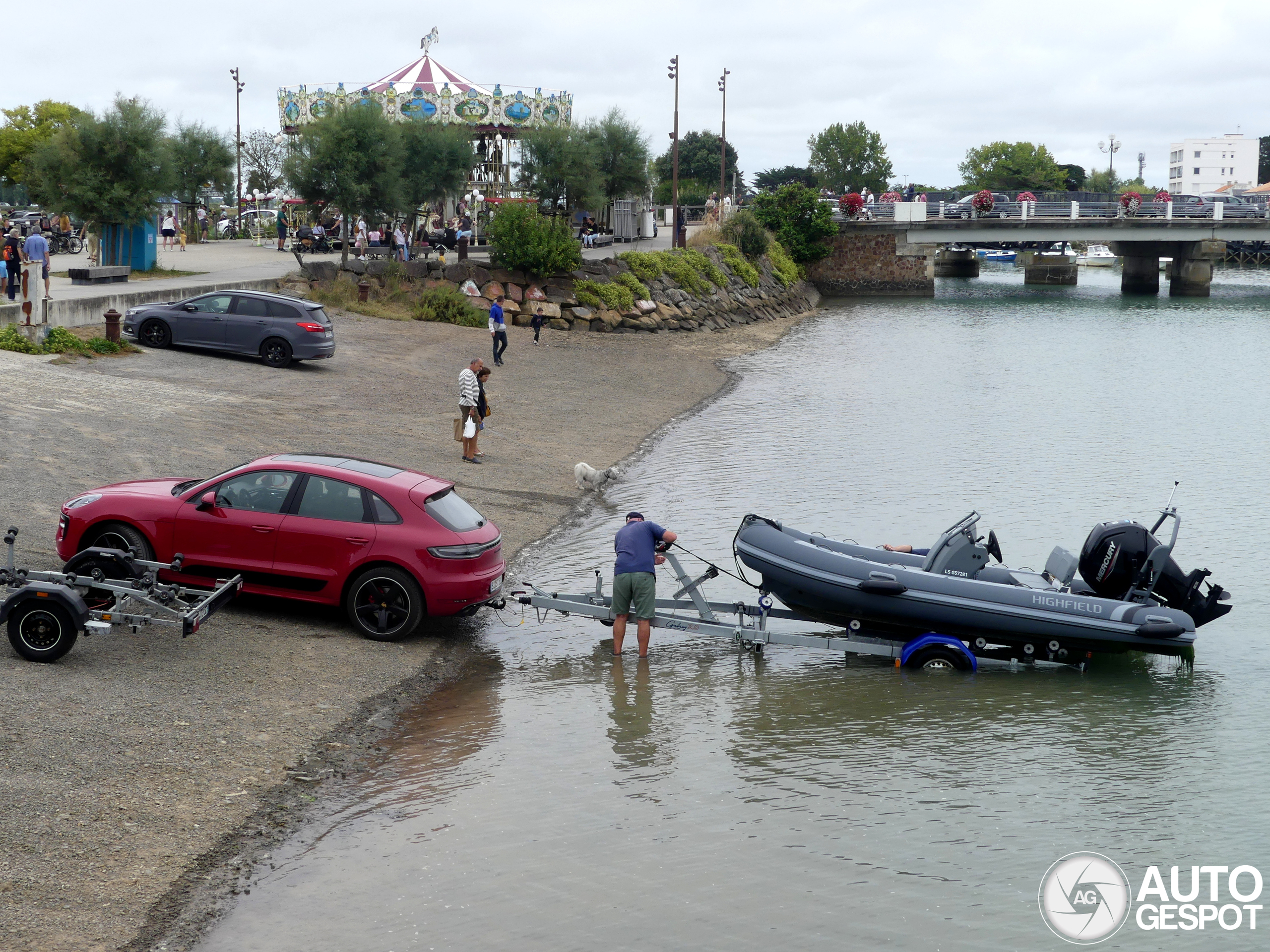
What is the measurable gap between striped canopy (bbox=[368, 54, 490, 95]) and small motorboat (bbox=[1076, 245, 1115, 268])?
278 ft

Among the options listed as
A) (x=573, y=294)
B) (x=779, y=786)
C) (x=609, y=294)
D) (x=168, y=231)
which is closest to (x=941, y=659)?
(x=779, y=786)

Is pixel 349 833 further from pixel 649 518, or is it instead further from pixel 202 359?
pixel 202 359

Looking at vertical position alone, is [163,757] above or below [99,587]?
below

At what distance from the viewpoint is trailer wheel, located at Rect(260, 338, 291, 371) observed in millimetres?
26703

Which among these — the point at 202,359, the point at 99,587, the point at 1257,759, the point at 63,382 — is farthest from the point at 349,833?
the point at 202,359

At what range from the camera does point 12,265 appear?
1091 inches

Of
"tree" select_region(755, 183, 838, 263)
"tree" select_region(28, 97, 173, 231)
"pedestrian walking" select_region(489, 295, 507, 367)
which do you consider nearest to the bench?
"tree" select_region(28, 97, 173, 231)

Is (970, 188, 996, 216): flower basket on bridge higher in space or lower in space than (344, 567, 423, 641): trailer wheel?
higher

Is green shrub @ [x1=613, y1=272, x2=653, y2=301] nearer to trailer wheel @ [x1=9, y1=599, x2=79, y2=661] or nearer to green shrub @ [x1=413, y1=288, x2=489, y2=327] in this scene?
green shrub @ [x1=413, y1=288, x2=489, y2=327]

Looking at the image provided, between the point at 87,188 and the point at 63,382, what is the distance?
45.0 ft

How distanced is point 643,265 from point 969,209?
3482 centimetres

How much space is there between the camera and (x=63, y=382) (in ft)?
69.8

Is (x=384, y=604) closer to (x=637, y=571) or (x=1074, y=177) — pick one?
(x=637, y=571)

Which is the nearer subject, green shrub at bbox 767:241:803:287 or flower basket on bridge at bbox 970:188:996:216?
green shrub at bbox 767:241:803:287
